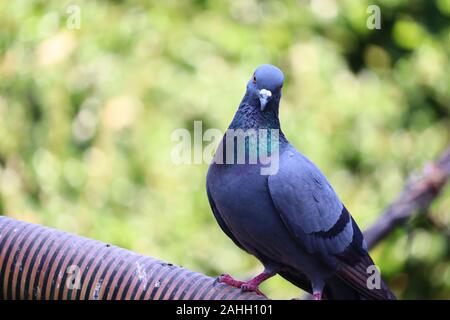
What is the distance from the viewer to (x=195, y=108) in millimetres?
4777

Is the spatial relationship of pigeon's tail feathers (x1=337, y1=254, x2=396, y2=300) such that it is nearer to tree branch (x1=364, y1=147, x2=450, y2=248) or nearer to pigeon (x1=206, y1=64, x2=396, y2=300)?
pigeon (x1=206, y1=64, x2=396, y2=300)

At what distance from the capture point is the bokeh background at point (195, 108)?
15.5ft

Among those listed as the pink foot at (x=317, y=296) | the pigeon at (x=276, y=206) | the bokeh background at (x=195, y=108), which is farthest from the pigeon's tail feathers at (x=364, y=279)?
the bokeh background at (x=195, y=108)

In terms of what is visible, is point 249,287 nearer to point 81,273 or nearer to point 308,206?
point 308,206

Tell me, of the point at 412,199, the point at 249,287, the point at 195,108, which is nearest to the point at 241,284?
the point at 249,287

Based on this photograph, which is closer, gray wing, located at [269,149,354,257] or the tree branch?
gray wing, located at [269,149,354,257]

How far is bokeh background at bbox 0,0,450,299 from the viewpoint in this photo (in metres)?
4.73

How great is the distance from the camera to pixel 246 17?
202 inches

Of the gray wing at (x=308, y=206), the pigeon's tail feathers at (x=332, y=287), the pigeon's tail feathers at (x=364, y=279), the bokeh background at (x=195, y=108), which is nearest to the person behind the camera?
the gray wing at (x=308, y=206)

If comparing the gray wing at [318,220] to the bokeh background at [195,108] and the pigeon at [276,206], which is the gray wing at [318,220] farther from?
the bokeh background at [195,108]

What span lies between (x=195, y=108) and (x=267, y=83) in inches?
94.7

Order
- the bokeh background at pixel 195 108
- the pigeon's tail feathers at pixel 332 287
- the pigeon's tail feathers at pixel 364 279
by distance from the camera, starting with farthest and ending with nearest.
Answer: the bokeh background at pixel 195 108
the pigeon's tail feathers at pixel 332 287
the pigeon's tail feathers at pixel 364 279

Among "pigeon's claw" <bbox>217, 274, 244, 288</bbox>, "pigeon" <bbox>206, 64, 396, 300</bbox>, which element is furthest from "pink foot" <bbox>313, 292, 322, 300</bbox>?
"pigeon's claw" <bbox>217, 274, 244, 288</bbox>
